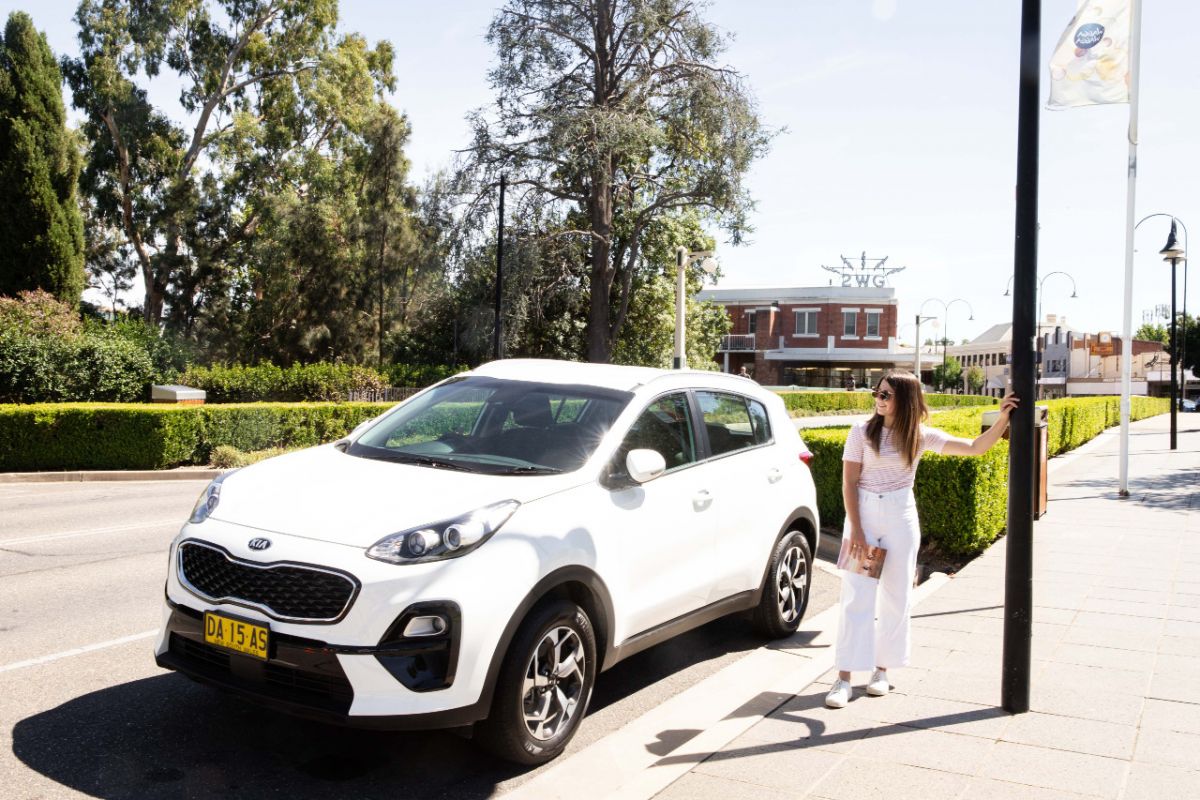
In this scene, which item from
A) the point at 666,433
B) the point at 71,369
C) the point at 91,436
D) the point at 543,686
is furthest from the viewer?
the point at 71,369

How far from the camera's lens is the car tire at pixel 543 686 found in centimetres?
386

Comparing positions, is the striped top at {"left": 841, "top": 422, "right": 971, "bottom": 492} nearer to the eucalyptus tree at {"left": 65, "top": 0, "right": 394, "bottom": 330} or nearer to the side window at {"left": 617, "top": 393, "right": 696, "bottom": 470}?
the side window at {"left": 617, "top": 393, "right": 696, "bottom": 470}

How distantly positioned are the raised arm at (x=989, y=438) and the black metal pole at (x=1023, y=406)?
4 cm

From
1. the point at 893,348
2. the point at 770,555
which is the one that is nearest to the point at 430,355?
the point at 770,555

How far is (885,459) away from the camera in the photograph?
16.5ft

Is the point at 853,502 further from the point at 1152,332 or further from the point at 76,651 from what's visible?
the point at 1152,332

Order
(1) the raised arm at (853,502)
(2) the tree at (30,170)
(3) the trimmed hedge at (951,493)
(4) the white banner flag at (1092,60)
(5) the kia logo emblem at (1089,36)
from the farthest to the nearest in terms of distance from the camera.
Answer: (2) the tree at (30,170) < (3) the trimmed hedge at (951,493) < (5) the kia logo emblem at (1089,36) < (4) the white banner flag at (1092,60) < (1) the raised arm at (853,502)

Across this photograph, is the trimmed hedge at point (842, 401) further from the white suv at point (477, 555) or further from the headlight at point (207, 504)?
the headlight at point (207, 504)

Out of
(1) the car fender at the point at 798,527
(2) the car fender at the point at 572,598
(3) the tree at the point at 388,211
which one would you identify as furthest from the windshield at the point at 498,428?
(3) the tree at the point at 388,211

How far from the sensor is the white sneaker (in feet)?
16.0

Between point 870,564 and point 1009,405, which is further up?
point 1009,405

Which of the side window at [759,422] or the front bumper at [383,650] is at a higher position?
the side window at [759,422]

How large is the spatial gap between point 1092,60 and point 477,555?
25.2 feet

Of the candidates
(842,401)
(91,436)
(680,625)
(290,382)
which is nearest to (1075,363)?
(842,401)
